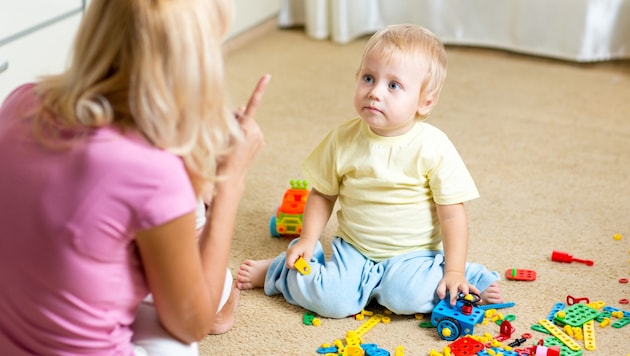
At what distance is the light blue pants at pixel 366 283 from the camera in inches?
52.3

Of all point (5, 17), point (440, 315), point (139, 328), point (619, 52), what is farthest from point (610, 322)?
point (619, 52)

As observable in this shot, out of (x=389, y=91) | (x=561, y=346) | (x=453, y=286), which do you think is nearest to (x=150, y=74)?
(x=389, y=91)

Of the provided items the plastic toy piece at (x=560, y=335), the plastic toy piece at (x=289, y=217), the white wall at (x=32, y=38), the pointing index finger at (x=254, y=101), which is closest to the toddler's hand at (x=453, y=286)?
the plastic toy piece at (x=560, y=335)

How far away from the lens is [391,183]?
4.48 feet

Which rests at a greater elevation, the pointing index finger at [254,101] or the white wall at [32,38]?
the pointing index finger at [254,101]

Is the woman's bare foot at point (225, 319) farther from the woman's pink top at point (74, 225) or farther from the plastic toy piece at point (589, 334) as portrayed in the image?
the plastic toy piece at point (589, 334)

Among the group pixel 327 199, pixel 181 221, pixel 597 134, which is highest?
pixel 181 221

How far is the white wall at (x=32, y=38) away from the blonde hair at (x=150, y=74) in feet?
2.79

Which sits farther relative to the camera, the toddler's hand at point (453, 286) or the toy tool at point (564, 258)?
the toy tool at point (564, 258)

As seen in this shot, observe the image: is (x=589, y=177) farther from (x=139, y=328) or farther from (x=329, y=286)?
(x=139, y=328)

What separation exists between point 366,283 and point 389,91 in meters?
0.32

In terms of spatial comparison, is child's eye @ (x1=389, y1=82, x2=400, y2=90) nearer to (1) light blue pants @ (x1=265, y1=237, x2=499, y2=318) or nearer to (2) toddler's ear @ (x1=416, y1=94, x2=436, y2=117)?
(2) toddler's ear @ (x1=416, y1=94, x2=436, y2=117)

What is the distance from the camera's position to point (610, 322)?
52.2 inches

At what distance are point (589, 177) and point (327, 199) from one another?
29.3 inches
